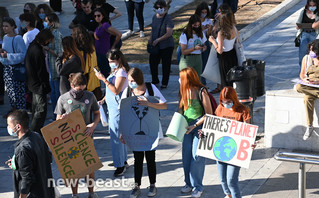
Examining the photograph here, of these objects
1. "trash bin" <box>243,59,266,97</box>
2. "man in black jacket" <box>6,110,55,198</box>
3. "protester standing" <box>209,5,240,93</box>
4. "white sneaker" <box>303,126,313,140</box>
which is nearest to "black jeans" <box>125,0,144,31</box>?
"protester standing" <box>209,5,240,93</box>

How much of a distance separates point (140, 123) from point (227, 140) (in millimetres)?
1207

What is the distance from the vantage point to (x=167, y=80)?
41.6ft

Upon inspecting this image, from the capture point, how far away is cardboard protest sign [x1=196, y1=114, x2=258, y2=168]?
7.03 m

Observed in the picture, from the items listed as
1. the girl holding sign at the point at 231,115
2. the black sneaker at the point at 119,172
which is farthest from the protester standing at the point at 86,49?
the girl holding sign at the point at 231,115

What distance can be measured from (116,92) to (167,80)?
4376mm

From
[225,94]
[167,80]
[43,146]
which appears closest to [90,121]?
[43,146]

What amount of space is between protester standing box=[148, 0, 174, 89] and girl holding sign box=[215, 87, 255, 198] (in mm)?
5282

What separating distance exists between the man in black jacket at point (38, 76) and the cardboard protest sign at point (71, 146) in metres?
2.29

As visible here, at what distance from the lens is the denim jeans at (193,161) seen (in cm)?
766

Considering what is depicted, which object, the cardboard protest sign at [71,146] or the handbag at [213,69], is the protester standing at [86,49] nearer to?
the cardboard protest sign at [71,146]

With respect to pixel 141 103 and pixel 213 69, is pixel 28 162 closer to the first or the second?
pixel 141 103

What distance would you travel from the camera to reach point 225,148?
719cm

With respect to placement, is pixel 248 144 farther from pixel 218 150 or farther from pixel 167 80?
pixel 167 80

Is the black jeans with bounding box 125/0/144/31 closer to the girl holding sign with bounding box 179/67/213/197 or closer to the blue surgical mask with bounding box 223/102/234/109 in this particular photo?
the girl holding sign with bounding box 179/67/213/197
